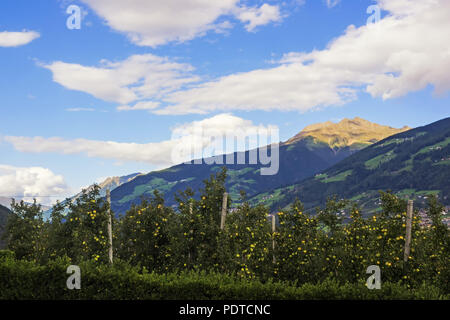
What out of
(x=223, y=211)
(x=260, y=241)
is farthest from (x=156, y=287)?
(x=260, y=241)

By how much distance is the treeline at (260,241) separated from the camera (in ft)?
53.5

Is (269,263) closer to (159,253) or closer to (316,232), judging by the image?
(316,232)

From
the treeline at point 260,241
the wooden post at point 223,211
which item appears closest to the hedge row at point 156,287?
the treeline at point 260,241

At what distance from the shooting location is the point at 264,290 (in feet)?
40.1

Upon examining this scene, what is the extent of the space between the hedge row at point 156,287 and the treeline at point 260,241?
108 cm

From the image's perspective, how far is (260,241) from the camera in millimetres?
19594

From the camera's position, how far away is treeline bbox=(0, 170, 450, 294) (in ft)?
53.5

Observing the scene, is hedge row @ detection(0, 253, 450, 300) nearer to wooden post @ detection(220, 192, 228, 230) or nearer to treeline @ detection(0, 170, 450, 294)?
treeline @ detection(0, 170, 450, 294)

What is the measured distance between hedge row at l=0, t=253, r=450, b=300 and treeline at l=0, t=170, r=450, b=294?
108cm

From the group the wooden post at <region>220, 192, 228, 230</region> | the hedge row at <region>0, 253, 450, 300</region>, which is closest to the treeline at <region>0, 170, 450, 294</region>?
the wooden post at <region>220, 192, 228, 230</region>

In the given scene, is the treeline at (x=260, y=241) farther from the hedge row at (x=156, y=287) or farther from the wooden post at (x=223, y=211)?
the hedge row at (x=156, y=287)
